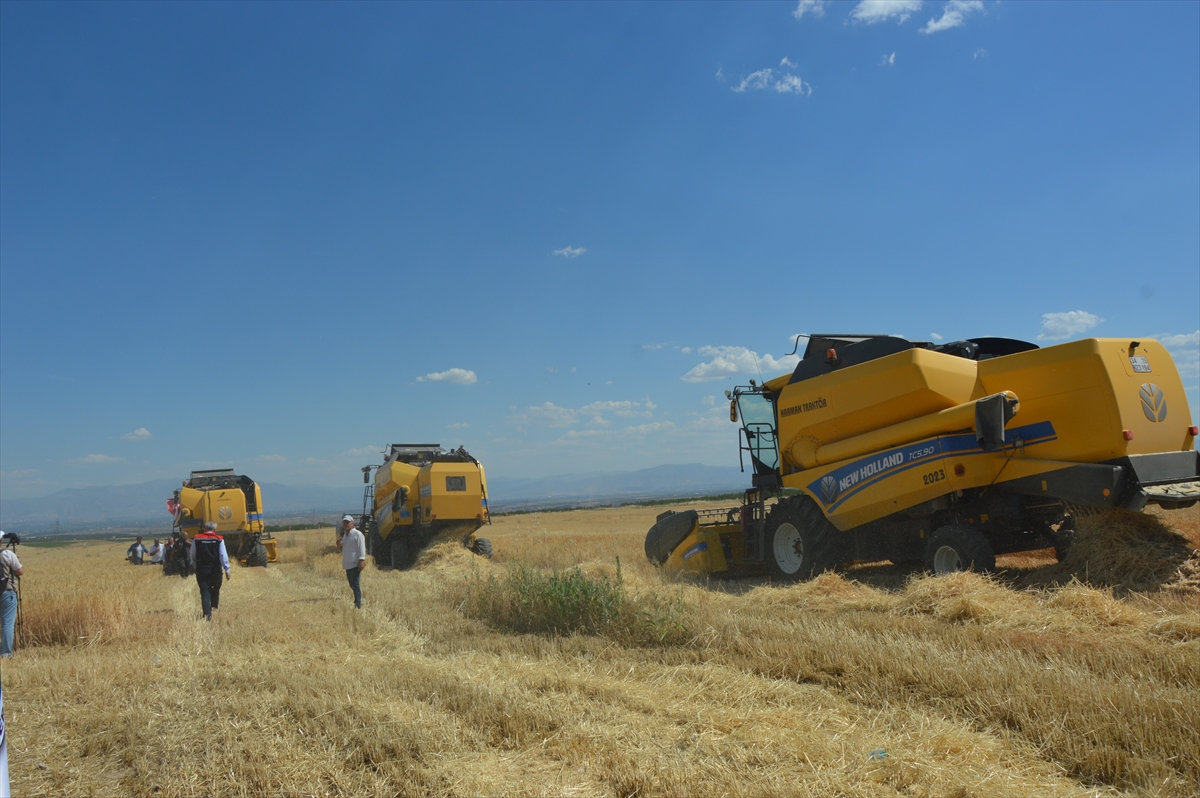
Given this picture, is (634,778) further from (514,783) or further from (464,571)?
(464,571)

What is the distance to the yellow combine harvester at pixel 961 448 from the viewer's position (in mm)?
8477

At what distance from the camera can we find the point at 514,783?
13.2 feet

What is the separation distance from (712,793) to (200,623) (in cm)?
865

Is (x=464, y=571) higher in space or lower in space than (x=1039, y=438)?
lower

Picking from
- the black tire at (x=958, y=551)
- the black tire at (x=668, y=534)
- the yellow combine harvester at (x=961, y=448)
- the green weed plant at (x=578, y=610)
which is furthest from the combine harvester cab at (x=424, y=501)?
the black tire at (x=958, y=551)

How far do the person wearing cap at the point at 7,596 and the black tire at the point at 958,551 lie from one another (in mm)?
10632

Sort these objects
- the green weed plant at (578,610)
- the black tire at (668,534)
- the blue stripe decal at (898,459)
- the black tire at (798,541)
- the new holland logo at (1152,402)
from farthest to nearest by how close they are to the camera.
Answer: the black tire at (668,534), the black tire at (798,541), the blue stripe decal at (898,459), the new holland logo at (1152,402), the green weed plant at (578,610)

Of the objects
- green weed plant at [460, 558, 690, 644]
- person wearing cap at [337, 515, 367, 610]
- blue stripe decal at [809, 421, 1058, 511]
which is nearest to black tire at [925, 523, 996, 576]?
blue stripe decal at [809, 421, 1058, 511]

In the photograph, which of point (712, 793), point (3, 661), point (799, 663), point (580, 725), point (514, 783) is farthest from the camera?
point (3, 661)

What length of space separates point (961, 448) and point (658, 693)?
19.0 ft

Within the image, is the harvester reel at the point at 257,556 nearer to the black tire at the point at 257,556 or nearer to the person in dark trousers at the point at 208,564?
the black tire at the point at 257,556

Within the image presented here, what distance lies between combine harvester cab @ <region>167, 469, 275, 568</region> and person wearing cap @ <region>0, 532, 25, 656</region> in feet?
48.9

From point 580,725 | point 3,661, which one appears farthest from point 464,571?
point 580,725

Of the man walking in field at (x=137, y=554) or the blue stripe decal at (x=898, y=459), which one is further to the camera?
the man walking in field at (x=137, y=554)
